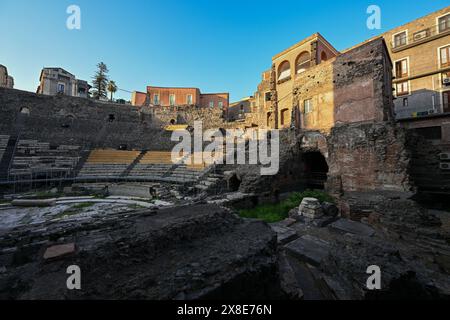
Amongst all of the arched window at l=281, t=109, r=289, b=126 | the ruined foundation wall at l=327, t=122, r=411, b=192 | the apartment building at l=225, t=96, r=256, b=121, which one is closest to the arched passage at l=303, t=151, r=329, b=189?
the ruined foundation wall at l=327, t=122, r=411, b=192

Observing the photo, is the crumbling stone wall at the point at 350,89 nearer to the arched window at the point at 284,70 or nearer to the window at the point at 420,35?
the arched window at the point at 284,70

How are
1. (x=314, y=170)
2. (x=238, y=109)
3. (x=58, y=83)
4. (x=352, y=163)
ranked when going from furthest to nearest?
(x=238, y=109) < (x=58, y=83) < (x=314, y=170) < (x=352, y=163)

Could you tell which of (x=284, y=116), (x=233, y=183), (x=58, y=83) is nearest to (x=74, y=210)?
(x=233, y=183)

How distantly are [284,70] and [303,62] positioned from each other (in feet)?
8.05

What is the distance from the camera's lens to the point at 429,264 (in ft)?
12.4

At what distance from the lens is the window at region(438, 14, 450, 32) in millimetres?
14742

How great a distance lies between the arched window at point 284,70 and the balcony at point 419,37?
10292 millimetres

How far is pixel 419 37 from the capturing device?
16.1m

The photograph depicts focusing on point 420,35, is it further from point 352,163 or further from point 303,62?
point 352,163

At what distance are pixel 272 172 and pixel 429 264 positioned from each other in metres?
5.87

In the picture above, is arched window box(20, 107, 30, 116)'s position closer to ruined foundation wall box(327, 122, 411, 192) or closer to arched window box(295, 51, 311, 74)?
arched window box(295, 51, 311, 74)

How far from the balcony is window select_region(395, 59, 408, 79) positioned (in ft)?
4.03
